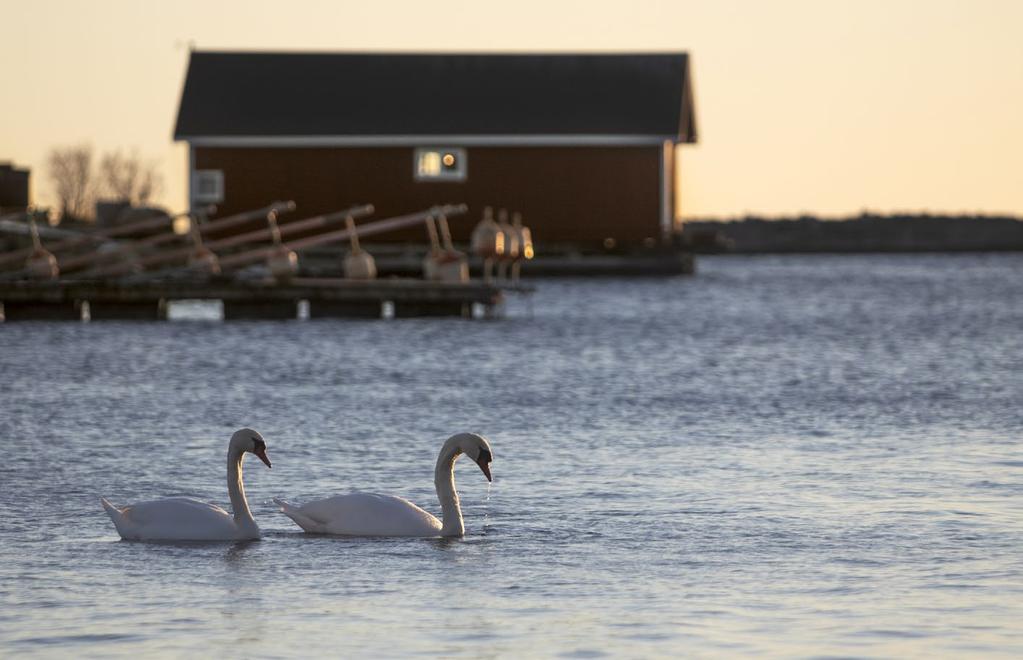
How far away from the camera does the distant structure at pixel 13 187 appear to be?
69.9 m

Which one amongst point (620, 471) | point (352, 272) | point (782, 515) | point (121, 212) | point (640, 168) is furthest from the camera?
point (121, 212)

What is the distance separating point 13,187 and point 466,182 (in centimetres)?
1751

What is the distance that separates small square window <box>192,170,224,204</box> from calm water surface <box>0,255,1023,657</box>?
2885cm

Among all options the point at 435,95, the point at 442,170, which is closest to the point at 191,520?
the point at 442,170

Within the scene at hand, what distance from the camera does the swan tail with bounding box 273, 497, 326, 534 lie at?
43.0 ft

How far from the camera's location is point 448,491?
13.1 m

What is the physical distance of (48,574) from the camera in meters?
11.8

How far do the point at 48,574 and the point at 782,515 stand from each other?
4.92 metres

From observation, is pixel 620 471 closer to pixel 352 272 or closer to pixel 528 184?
pixel 352 272

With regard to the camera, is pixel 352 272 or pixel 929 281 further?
pixel 929 281

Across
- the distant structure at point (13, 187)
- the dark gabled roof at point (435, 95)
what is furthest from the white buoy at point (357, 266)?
the distant structure at point (13, 187)

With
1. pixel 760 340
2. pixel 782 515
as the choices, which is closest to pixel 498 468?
pixel 782 515

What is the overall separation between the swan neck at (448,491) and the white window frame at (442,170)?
160 feet

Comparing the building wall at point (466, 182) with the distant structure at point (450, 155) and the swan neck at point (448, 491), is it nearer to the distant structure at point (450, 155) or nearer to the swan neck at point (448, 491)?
the distant structure at point (450, 155)
